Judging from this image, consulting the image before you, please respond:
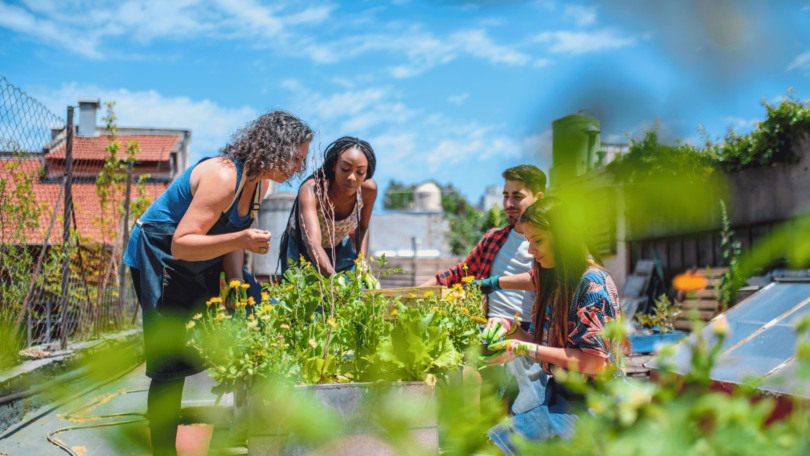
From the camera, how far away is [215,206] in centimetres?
180

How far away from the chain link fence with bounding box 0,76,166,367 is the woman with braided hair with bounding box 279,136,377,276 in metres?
1.26

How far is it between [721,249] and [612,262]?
2.73m

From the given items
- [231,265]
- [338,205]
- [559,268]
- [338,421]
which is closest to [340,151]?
[338,205]

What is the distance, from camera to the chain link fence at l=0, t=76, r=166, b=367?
3.45m

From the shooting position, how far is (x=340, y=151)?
244cm

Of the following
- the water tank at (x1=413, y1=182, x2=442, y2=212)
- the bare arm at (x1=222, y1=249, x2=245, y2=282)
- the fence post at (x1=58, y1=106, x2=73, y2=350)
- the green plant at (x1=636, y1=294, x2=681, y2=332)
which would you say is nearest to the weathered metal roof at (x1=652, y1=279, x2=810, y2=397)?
the bare arm at (x1=222, y1=249, x2=245, y2=282)

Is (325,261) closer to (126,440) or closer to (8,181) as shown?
(126,440)

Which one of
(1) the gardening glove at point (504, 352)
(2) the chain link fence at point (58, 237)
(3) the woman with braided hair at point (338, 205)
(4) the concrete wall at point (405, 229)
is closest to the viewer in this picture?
(1) the gardening glove at point (504, 352)

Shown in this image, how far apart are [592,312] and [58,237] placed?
4628mm

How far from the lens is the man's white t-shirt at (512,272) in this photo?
8.69 feet

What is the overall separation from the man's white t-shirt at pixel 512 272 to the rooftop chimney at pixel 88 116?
15095mm

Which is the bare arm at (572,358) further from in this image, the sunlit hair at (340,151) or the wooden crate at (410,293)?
the sunlit hair at (340,151)

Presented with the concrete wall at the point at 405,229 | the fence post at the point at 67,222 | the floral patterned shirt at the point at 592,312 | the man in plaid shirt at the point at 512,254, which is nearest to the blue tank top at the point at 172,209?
the man in plaid shirt at the point at 512,254

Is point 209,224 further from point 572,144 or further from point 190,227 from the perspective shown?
point 572,144
